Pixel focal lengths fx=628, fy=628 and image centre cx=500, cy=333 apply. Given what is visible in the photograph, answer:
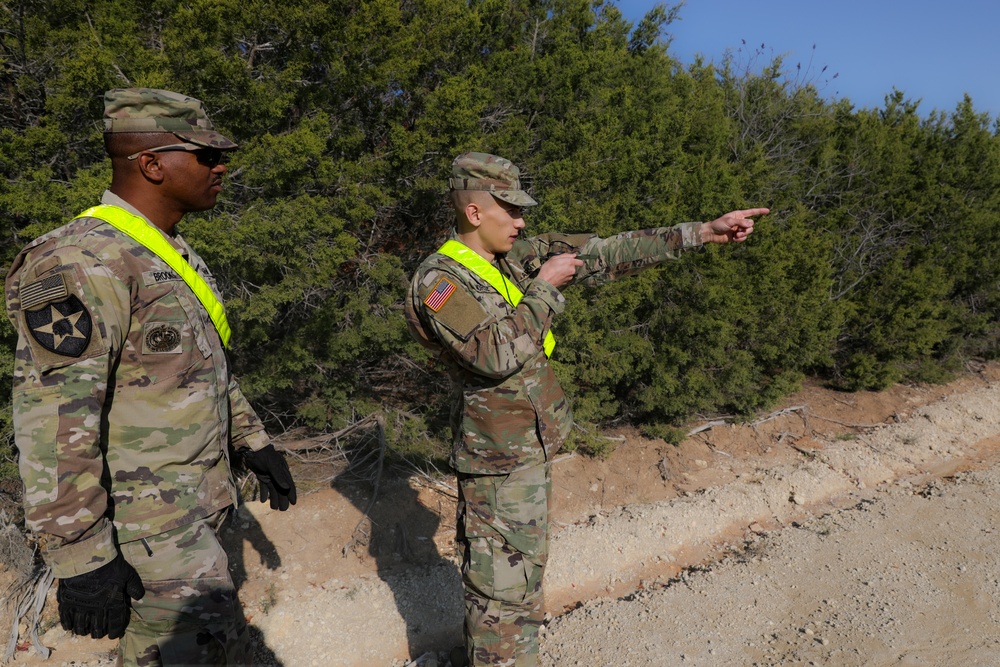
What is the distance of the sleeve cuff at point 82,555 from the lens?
5.24 ft

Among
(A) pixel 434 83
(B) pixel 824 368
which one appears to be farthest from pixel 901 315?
(A) pixel 434 83

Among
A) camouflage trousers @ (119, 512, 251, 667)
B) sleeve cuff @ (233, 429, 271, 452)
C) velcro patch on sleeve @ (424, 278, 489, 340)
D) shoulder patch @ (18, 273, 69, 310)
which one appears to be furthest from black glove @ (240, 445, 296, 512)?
shoulder patch @ (18, 273, 69, 310)

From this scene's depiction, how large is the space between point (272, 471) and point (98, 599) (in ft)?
2.55

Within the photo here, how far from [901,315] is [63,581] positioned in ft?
26.0

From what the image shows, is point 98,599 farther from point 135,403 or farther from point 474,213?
point 474,213

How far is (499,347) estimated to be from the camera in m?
2.25

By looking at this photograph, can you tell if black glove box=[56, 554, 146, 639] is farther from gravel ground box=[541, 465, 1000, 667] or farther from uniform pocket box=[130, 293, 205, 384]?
gravel ground box=[541, 465, 1000, 667]

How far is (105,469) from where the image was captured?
5.97 ft

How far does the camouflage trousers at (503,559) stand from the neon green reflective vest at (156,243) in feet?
4.11

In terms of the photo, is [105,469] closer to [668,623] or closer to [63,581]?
[63,581]

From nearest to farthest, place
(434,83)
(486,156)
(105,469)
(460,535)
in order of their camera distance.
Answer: (105,469) → (486,156) → (460,535) → (434,83)

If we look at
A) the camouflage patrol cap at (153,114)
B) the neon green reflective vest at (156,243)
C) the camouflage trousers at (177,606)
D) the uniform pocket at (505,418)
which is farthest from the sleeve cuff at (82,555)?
the uniform pocket at (505,418)

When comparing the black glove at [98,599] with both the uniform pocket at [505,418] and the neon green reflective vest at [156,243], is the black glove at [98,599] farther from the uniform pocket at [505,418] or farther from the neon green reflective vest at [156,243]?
the uniform pocket at [505,418]

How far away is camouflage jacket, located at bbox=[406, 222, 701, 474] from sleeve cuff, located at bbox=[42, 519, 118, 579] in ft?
3.93
